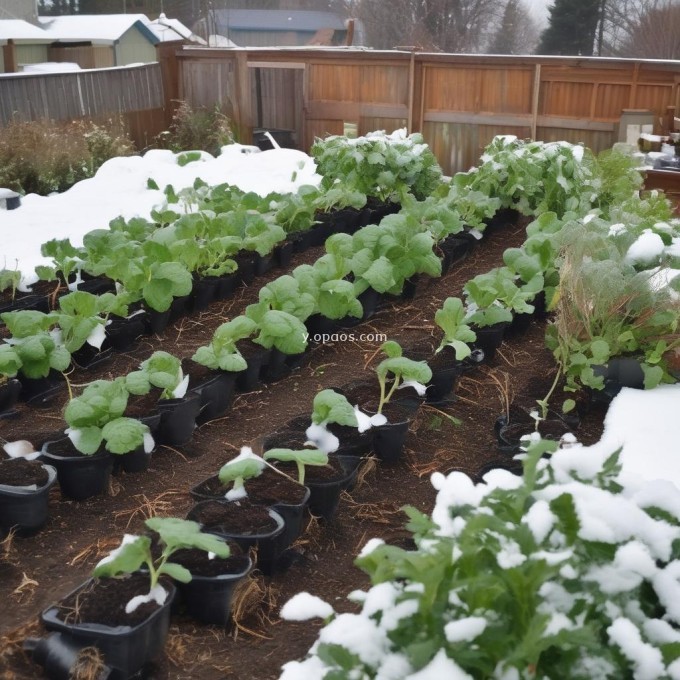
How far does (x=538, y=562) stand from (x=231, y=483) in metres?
1.60

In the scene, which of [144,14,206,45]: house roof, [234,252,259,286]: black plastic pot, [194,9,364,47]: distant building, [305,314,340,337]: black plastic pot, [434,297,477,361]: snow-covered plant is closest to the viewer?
[434,297,477,361]: snow-covered plant

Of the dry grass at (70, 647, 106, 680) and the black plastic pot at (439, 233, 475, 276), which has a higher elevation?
the black plastic pot at (439, 233, 475, 276)

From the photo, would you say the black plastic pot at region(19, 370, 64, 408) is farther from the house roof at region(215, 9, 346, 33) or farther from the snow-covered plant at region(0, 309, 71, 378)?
the house roof at region(215, 9, 346, 33)

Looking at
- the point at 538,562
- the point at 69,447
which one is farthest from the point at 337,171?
the point at 538,562

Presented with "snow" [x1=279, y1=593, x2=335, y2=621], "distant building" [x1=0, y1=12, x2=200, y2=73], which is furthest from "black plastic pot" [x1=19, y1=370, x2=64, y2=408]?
"distant building" [x1=0, y1=12, x2=200, y2=73]

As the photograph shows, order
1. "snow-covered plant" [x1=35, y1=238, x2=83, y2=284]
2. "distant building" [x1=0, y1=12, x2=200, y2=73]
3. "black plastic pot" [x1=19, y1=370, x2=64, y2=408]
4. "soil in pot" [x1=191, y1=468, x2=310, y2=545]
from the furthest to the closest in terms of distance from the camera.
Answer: "distant building" [x1=0, y1=12, x2=200, y2=73]
"snow-covered plant" [x1=35, y1=238, x2=83, y2=284]
"black plastic pot" [x1=19, y1=370, x2=64, y2=408]
"soil in pot" [x1=191, y1=468, x2=310, y2=545]

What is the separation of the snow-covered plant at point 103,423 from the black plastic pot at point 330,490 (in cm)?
65

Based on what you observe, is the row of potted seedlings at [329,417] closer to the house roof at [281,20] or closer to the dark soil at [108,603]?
the dark soil at [108,603]

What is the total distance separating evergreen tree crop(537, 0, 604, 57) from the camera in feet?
87.4

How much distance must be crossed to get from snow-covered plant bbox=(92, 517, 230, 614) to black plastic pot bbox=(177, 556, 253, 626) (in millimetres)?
115

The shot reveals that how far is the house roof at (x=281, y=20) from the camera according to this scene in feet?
121

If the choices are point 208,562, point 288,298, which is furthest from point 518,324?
point 208,562

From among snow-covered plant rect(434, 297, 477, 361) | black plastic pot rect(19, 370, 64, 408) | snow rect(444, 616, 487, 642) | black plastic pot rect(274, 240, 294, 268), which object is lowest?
black plastic pot rect(19, 370, 64, 408)

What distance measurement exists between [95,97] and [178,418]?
363 inches
